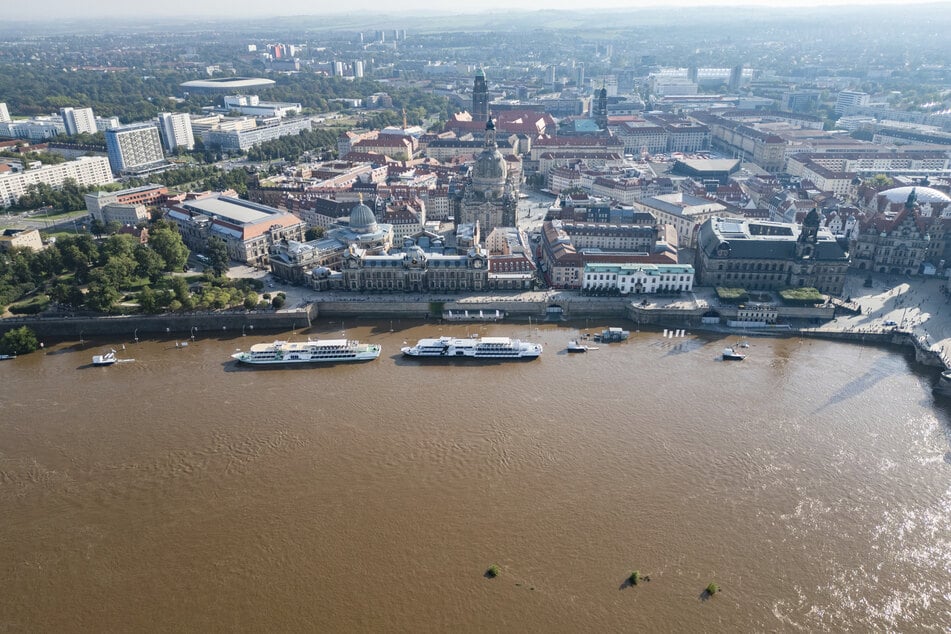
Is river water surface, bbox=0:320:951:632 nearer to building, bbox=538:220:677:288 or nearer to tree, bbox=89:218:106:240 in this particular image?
building, bbox=538:220:677:288

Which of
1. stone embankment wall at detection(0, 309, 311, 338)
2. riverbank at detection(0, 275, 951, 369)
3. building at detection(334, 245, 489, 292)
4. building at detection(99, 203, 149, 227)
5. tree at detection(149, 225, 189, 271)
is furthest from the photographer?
building at detection(99, 203, 149, 227)

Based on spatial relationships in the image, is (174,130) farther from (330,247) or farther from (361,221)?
(330,247)

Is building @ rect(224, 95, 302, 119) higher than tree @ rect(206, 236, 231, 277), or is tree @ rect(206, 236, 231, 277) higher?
building @ rect(224, 95, 302, 119)

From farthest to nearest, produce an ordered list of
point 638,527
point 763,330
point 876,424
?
point 763,330, point 876,424, point 638,527

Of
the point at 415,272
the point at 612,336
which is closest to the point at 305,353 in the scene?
the point at 415,272

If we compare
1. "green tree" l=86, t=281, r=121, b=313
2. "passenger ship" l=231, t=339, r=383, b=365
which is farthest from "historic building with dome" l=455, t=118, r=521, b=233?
"green tree" l=86, t=281, r=121, b=313

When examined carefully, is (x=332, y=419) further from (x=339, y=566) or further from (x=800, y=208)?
(x=800, y=208)

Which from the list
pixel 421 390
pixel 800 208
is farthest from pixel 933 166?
pixel 421 390
